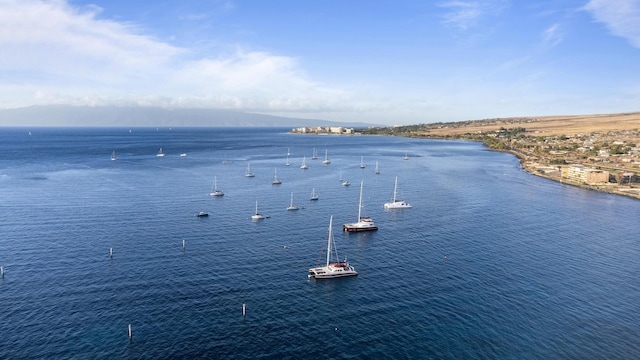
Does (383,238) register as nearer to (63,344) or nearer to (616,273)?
(616,273)

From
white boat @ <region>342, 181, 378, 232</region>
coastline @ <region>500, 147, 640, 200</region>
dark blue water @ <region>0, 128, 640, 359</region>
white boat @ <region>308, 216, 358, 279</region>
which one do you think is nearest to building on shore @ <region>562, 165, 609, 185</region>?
coastline @ <region>500, 147, 640, 200</region>

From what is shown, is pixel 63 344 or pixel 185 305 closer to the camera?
pixel 63 344

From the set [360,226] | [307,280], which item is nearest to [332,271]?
[307,280]

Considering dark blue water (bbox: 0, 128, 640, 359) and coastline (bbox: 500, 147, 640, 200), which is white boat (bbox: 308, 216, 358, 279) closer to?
dark blue water (bbox: 0, 128, 640, 359)

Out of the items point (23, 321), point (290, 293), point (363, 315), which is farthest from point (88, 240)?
point (363, 315)

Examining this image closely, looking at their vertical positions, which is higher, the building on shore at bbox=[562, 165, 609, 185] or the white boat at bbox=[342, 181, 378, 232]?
the building on shore at bbox=[562, 165, 609, 185]

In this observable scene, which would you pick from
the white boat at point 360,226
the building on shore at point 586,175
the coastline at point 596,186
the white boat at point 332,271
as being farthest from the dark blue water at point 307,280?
the building on shore at point 586,175

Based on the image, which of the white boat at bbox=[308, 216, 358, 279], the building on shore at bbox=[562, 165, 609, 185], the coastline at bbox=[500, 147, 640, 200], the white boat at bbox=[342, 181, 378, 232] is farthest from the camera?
the building on shore at bbox=[562, 165, 609, 185]
